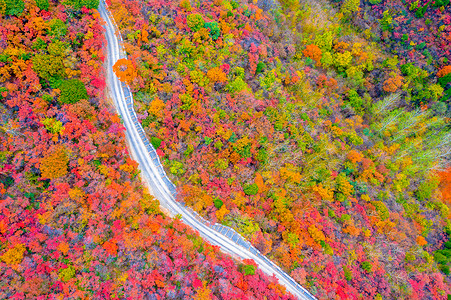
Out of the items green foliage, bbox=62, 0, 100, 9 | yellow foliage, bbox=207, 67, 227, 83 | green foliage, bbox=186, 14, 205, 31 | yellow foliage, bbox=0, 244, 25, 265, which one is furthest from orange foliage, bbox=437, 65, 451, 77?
yellow foliage, bbox=0, 244, 25, 265

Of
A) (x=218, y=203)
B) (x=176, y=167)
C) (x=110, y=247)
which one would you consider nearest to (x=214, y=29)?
(x=176, y=167)

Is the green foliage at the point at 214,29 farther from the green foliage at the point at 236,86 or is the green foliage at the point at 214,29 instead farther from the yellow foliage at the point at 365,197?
the yellow foliage at the point at 365,197

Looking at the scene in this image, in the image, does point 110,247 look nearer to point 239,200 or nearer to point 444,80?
point 239,200

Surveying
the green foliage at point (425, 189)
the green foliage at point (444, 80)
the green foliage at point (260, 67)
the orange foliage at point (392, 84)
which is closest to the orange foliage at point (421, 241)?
the green foliage at point (425, 189)

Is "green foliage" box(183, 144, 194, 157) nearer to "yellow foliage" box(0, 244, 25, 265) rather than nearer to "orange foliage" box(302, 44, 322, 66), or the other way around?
"yellow foliage" box(0, 244, 25, 265)

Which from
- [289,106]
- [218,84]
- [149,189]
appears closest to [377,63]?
[289,106]

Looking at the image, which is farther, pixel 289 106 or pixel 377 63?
pixel 377 63

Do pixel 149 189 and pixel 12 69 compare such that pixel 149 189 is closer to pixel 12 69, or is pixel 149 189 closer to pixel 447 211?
pixel 12 69
